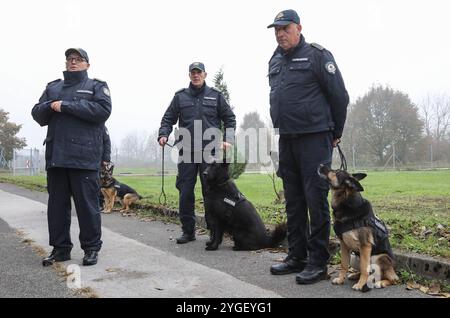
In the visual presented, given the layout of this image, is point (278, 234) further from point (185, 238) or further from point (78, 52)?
point (78, 52)

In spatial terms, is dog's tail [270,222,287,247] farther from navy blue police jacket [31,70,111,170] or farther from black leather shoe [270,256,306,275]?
navy blue police jacket [31,70,111,170]

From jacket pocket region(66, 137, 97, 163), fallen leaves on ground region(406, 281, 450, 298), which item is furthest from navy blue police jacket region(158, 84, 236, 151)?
fallen leaves on ground region(406, 281, 450, 298)

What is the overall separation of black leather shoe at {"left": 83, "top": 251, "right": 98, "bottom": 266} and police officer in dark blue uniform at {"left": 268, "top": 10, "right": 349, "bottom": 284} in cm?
199

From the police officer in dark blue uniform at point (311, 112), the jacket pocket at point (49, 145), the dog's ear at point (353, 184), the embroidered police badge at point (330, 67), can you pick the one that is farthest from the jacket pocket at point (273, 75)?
the jacket pocket at point (49, 145)

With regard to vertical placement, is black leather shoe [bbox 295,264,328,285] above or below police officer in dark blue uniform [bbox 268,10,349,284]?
below

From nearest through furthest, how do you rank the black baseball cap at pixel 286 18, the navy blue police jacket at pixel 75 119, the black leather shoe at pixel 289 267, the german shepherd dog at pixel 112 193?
the black baseball cap at pixel 286 18
the black leather shoe at pixel 289 267
the navy blue police jacket at pixel 75 119
the german shepherd dog at pixel 112 193

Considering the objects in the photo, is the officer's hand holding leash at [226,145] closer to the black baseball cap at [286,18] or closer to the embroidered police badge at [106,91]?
the embroidered police badge at [106,91]

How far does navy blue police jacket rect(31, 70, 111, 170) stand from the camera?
490cm

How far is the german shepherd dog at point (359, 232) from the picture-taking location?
398 cm

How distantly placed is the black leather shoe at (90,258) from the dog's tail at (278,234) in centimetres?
216

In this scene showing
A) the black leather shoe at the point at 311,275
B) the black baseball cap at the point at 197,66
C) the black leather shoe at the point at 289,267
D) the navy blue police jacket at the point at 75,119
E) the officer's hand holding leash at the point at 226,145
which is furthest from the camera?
the black baseball cap at the point at 197,66

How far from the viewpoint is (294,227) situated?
15.4ft
